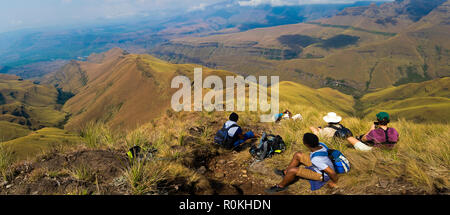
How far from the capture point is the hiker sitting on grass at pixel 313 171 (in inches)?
168

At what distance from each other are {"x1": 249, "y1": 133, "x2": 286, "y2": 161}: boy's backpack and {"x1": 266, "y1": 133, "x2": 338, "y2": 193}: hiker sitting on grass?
3.99 ft

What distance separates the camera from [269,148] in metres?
6.10

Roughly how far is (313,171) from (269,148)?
1.71 metres

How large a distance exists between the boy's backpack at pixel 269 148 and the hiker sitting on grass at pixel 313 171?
1.22 meters

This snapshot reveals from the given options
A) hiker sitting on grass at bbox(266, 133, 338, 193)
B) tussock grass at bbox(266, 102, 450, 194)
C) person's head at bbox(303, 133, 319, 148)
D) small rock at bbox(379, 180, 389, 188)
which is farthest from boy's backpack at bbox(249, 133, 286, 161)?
small rock at bbox(379, 180, 389, 188)

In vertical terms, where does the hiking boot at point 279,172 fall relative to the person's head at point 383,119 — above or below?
below

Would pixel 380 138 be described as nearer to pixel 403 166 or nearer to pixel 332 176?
pixel 403 166

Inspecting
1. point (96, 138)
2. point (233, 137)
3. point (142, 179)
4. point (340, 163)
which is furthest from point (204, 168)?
point (96, 138)

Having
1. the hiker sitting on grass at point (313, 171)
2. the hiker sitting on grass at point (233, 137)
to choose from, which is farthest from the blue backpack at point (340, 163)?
the hiker sitting on grass at point (233, 137)

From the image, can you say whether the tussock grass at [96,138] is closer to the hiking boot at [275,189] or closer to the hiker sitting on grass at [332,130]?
the hiking boot at [275,189]

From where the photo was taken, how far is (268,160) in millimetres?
5832

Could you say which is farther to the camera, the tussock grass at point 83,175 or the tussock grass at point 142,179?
the tussock grass at point 83,175

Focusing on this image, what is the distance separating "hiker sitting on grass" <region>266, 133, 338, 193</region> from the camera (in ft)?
14.0

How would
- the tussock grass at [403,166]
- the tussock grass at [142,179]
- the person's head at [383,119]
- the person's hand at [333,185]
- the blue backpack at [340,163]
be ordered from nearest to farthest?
the tussock grass at [403,166] → the tussock grass at [142,179] → the person's hand at [333,185] → the blue backpack at [340,163] → the person's head at [383,119]
